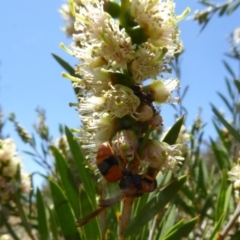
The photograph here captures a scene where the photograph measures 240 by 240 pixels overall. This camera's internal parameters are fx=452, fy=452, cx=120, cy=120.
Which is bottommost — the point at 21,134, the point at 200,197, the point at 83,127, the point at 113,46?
the point at 200,197

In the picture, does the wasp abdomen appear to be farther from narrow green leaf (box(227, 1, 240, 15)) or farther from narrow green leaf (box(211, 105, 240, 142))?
narrow green leaf (box(227, 1, 240, 15))

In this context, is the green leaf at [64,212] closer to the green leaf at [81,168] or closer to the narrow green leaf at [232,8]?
the green leaf at [81,168]

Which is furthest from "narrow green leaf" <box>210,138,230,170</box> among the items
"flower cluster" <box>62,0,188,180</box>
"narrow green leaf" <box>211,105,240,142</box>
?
"flower cluster" <box>62,0,188,180</box>

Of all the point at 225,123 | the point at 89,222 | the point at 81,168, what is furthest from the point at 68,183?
the point at 225,123

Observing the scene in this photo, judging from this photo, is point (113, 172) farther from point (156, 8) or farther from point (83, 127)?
point (156, 8)

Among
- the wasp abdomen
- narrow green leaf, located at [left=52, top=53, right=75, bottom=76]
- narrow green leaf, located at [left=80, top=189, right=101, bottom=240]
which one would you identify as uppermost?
narrow green leaf, located at [left=52, top=53, right=75, bottom=76]

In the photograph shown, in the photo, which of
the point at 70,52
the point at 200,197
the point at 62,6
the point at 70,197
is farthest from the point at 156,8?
the point at 62,6
